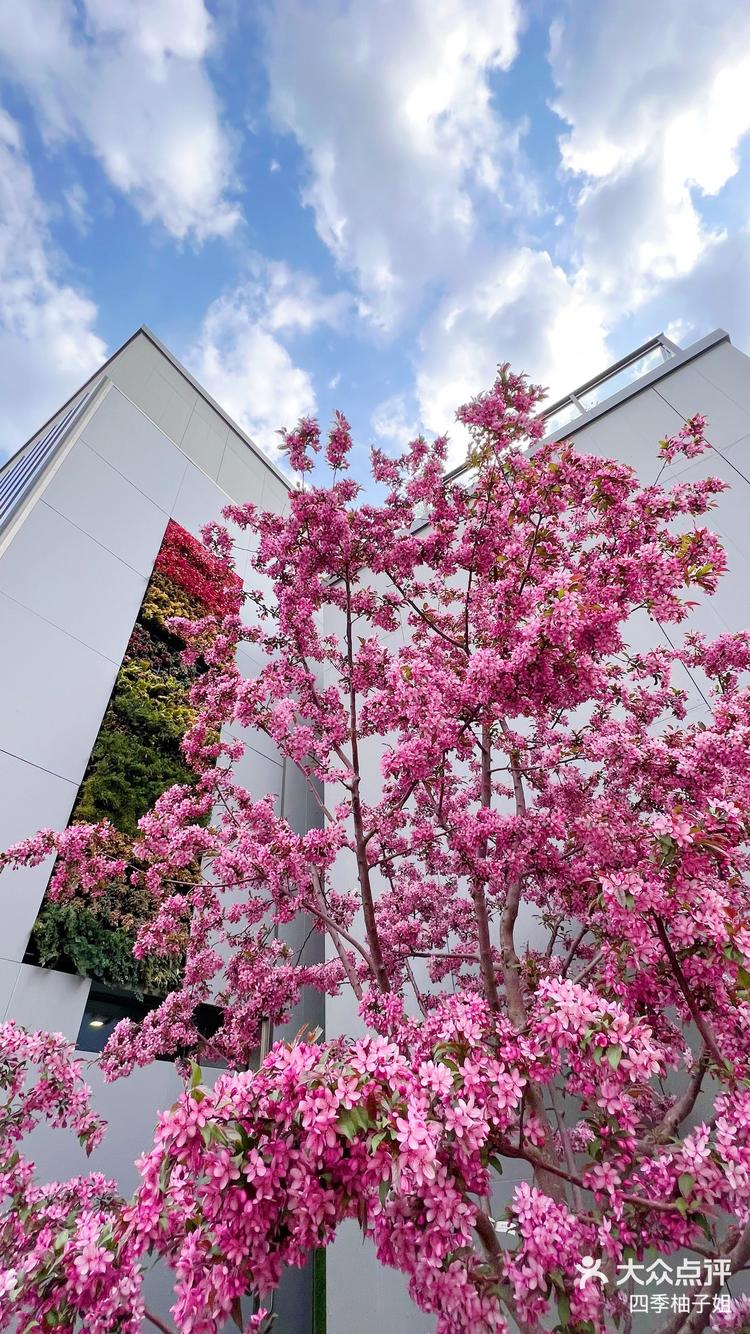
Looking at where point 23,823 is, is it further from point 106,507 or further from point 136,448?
point 136,448

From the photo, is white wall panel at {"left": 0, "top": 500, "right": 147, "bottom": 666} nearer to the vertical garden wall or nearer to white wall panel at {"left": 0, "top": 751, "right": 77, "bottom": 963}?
the vertical garden wall

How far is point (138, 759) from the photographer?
721 cm

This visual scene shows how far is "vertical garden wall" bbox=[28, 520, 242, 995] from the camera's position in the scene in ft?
18.8

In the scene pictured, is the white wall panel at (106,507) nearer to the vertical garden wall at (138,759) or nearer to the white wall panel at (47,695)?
the vertical garden wall at (138,759)

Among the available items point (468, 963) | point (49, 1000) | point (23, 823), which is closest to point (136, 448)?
point (23, 823)

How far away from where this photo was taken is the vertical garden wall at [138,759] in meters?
5.72

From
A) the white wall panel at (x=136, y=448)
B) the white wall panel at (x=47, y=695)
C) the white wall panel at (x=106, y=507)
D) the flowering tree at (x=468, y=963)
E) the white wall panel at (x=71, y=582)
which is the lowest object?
the flowering tree at (x=468, y=963)

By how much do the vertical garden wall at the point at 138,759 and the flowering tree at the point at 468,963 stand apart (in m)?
0.44

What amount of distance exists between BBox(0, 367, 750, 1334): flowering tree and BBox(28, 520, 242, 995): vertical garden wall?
44cm

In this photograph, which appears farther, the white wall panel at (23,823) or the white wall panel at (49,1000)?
the white wall panel at (23,823)

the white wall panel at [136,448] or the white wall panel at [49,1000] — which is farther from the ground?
the white wall panel at [136,448]

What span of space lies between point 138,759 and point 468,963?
15.5ft

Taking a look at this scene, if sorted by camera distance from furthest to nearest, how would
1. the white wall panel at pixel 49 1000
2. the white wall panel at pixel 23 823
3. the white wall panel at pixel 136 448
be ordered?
the white wall panel at pixel 136 448
the white wall panel at pixel 23 823
the white wall panel at pixel 49 1000

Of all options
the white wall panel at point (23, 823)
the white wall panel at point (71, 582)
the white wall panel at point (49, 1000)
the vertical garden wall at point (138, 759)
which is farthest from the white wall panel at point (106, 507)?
the white wall panel at point (49, 1000)
